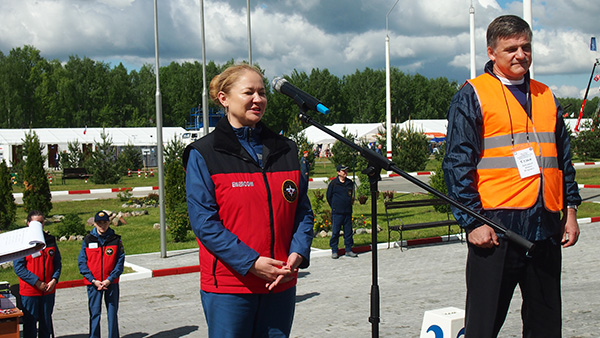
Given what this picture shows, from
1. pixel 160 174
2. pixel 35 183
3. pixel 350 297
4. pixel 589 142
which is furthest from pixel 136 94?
pixel 350 297

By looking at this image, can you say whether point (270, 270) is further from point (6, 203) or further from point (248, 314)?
point (6, 203)

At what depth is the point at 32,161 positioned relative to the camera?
65.6ft

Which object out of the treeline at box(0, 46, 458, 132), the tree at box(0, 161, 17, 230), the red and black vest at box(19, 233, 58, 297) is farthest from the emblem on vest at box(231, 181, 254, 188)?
the treeline at box(0, 46, 458, 132)

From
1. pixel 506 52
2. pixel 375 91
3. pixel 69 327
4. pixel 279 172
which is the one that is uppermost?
pixel 375 91

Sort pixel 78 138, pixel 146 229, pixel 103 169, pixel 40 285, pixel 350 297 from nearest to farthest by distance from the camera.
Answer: pixel 40 285
pixel 350 297
pixel 146 229
pixel 103 169
pixel 78 138

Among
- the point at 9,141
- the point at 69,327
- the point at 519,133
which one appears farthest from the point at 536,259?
the point at 9,141

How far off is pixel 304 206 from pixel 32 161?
18.7 metres

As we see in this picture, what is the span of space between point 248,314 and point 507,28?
82.1 inches

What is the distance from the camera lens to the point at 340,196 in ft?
44.0

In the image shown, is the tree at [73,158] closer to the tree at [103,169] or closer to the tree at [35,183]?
the tree at [103,169]

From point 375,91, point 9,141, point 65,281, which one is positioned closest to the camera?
point 65,281

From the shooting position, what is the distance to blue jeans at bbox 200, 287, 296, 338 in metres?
3.09

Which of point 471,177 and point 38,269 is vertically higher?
point 471,177

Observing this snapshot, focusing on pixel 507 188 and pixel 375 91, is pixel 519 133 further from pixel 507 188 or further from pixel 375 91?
pixel 375 91
